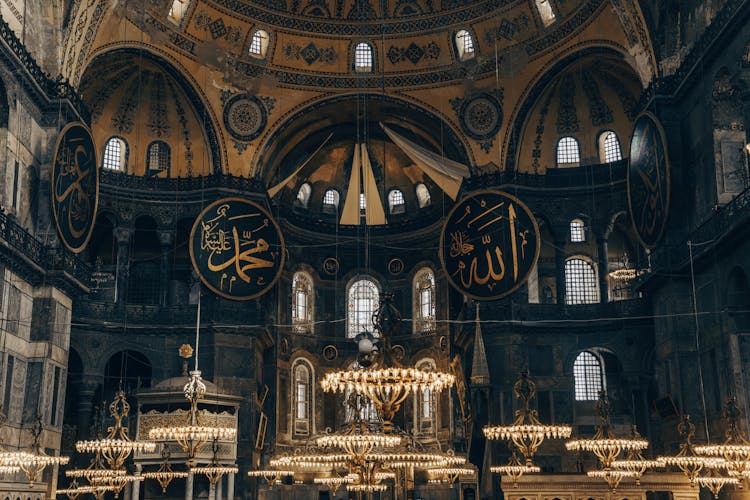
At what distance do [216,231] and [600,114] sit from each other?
13074mm

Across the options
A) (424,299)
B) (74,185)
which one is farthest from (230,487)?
(424,299)

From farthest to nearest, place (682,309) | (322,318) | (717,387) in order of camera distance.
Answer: (322,318) → (682,309) → (717,387)

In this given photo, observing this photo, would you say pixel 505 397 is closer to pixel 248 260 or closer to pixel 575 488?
pixel 575 488

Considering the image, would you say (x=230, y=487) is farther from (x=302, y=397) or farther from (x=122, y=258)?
(x=122, y=258)

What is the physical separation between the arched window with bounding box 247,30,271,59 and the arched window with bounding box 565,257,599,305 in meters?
12.0

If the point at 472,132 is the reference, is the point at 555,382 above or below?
below

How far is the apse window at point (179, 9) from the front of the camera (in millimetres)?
27172

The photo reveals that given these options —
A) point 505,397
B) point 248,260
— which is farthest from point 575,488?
point 248,260

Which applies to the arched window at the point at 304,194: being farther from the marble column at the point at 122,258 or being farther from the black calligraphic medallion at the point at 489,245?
the black calligraphic medallion at the point at 489,245

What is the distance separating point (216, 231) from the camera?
22328 mm

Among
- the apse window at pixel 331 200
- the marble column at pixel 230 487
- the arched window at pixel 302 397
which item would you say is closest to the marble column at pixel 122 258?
the arched window at pixel 302 397

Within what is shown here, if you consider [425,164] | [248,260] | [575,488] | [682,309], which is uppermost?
[425,164]

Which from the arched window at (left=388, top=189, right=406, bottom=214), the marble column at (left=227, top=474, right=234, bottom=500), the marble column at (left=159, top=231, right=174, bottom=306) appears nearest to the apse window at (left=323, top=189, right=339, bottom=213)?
the arched window at (left=388, top=189, right=406, bottom=214)

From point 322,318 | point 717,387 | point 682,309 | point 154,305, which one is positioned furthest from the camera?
point 322,318
